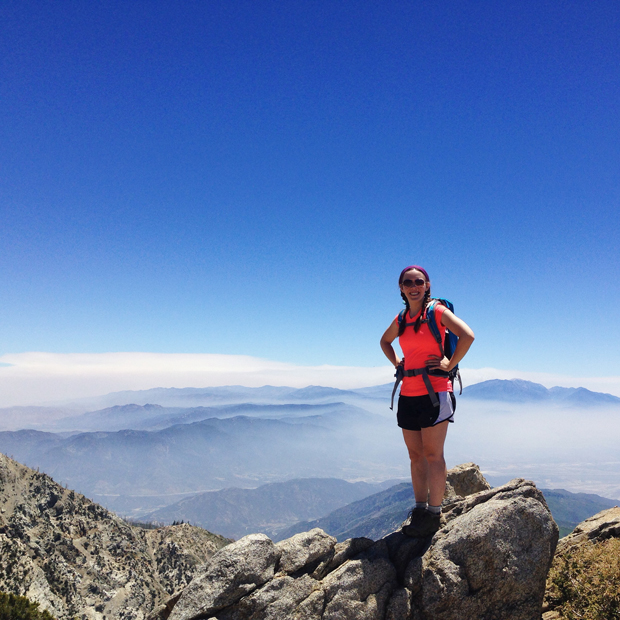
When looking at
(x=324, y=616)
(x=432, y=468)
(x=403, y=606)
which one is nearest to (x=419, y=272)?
(x=432, y=468)

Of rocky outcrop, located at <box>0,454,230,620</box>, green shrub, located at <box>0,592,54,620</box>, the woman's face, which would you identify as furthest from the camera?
rocky outcrop, located at <box>0,454,230,620</box>

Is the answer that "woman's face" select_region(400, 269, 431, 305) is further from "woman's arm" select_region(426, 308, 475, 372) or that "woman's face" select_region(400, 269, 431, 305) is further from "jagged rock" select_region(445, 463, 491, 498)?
"jagged rock" select_region(445, 463, 491, 498)

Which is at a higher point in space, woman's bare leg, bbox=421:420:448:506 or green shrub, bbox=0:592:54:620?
woman's bare leg, bbox=421:420:448:506

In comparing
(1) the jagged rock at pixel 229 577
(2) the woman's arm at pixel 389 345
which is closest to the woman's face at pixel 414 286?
(2) the woman's arm at pixel 389 345

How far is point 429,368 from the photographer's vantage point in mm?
8773

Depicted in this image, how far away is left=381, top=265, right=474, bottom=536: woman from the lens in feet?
28.2

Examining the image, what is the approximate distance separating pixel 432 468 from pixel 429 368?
2274 mm

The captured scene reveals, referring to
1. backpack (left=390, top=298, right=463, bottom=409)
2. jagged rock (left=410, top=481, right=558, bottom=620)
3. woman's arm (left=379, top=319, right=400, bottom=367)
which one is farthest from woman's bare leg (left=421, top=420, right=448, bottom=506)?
woman's arm (left=379, top=319, right=400, bottom=367)

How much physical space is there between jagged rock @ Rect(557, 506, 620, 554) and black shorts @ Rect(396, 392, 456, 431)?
6.00 meters

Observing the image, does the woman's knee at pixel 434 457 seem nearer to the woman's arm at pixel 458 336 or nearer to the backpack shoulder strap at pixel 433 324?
the woman's arm at pixel 458 336

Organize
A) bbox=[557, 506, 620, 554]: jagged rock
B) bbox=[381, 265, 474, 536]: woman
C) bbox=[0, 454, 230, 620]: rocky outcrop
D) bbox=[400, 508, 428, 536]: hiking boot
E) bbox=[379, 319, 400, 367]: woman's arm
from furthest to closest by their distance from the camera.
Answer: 1. bbox=[0, 454, 230, 620]: rocky outcrop
2. bbox=[557, 506, 620, 554]: jagged rock
3. bbox=[379, 319, 400, 367]: woman's arm
4. bbox=[400, 508, 428, 536]: hiking boot
5. bbox=[381, 265, 474, 536]: woman

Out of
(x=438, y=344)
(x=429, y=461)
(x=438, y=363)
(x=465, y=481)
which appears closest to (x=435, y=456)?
(x=429, y=461)

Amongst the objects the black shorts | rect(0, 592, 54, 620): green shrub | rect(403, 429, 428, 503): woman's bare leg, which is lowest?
rect(0, 592, 54, 620): green shrub

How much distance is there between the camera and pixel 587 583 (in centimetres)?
831
